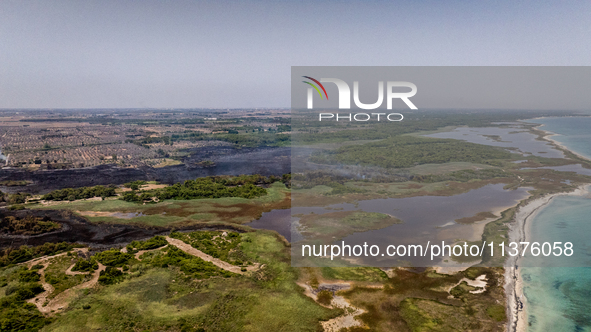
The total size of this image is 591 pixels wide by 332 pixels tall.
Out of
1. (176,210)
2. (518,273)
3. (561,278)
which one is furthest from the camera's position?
(176,210)

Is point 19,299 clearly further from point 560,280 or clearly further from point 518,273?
point 560,280

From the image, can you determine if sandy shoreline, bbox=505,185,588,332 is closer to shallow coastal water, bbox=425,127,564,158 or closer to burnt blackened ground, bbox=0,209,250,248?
burnt blackened ground, bbox=0,209,250,248

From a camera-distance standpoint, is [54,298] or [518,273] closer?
[54,298]

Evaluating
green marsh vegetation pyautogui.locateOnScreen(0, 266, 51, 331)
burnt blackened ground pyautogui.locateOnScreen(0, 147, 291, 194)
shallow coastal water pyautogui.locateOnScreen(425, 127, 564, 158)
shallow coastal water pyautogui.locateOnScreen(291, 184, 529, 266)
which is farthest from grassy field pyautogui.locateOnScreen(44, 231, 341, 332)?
shallow coastal water pyautogui.locateOnScreen(425, 127, 564, 158)

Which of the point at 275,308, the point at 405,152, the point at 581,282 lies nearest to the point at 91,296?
the point at 275,308

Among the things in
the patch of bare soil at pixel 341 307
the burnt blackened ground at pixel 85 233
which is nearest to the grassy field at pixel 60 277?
the burnt blackened ground at pixel 85 233

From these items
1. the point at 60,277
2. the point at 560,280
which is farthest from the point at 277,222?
the point at 560,280
